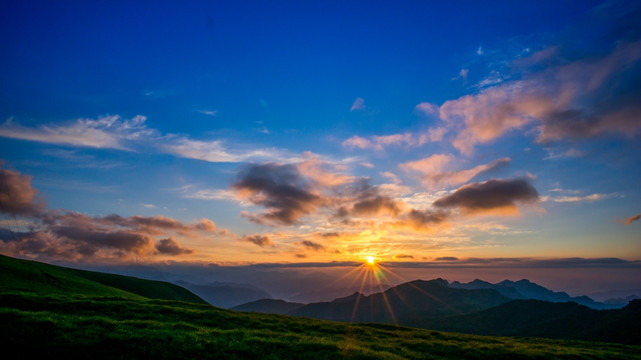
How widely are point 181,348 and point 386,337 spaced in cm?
2480

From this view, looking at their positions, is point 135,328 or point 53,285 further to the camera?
point 53,285

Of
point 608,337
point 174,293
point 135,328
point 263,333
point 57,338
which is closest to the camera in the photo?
point 57,338

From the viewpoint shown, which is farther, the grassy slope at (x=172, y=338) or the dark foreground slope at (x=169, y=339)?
the grassy slope at (x=172, y=338)

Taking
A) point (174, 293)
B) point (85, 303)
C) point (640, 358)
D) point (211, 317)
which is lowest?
point (174, 293)

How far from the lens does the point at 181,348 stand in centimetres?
2036

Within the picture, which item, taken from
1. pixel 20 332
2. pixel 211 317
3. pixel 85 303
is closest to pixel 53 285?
pixel 85 303

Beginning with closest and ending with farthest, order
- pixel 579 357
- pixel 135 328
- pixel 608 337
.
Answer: pixel 135 328
pixel 579 357
pixel 608 337

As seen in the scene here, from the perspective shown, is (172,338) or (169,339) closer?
(169,339)

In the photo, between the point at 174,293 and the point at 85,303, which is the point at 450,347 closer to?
the point at 85,303

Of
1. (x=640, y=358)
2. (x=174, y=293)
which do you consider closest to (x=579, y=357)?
(x=640, y=358)

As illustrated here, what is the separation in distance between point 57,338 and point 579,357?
47.1m

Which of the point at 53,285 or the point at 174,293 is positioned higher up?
the point at 53,285

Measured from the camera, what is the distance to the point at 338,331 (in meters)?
35.7

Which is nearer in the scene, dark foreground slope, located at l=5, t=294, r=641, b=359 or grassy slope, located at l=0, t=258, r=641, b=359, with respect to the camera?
dark foreground slope, located at l=5, t=294, r=641, b=359
